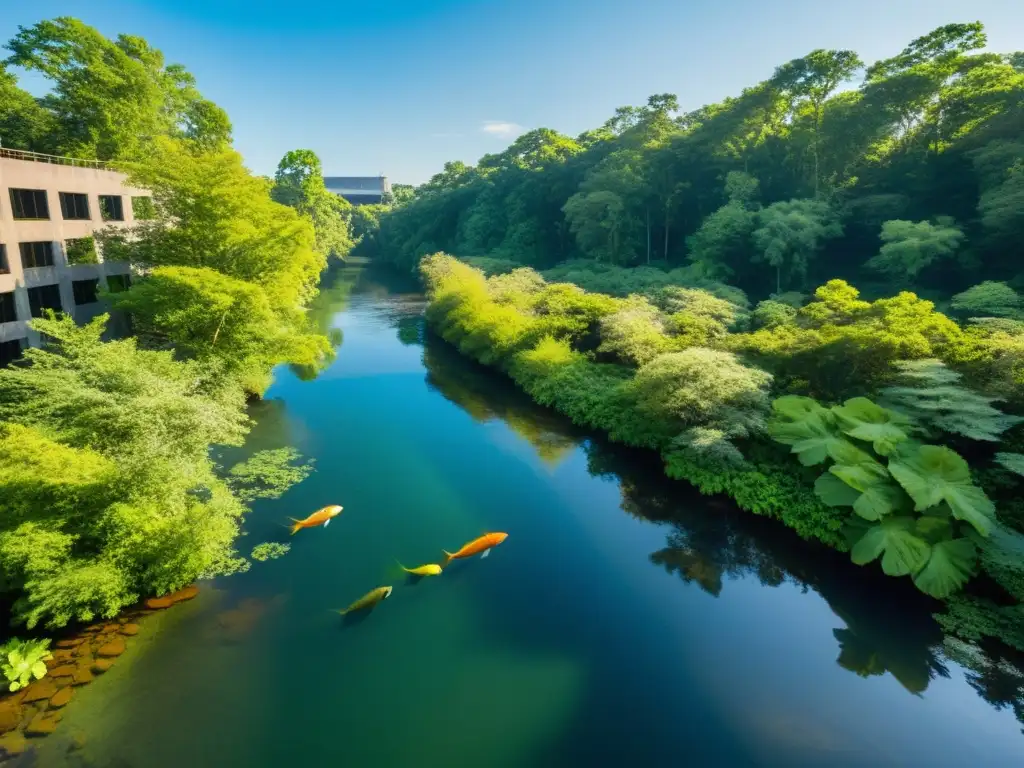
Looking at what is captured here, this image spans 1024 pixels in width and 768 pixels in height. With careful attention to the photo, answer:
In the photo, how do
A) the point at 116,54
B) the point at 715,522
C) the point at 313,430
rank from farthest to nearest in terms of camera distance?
the point at 116,54 → the point at 313,430 → the point at 715,522

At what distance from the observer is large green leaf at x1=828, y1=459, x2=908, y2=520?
13452mm

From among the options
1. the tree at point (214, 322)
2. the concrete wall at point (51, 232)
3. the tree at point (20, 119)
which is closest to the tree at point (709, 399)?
the tree at point (214, 322)

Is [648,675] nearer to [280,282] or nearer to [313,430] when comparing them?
[313,430]

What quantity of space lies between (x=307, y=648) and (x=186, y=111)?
53.2m

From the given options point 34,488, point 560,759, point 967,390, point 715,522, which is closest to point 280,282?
point 34,488

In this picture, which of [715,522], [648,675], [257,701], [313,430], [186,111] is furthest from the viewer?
[186,111]

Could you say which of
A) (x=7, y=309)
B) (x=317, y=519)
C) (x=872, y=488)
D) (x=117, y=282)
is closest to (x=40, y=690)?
(x=317, y=519)

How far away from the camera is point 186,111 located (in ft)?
160

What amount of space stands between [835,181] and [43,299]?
166 ft

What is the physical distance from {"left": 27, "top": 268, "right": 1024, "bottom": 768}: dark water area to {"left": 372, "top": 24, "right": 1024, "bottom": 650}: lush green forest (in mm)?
1969

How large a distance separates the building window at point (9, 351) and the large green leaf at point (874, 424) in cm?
2965

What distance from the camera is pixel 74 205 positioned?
26.0 m

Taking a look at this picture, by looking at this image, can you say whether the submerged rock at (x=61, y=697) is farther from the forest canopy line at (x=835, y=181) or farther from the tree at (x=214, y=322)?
the forest canopy line at (x=835, y=181)

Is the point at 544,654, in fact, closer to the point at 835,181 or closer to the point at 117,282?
the point at 117,282
